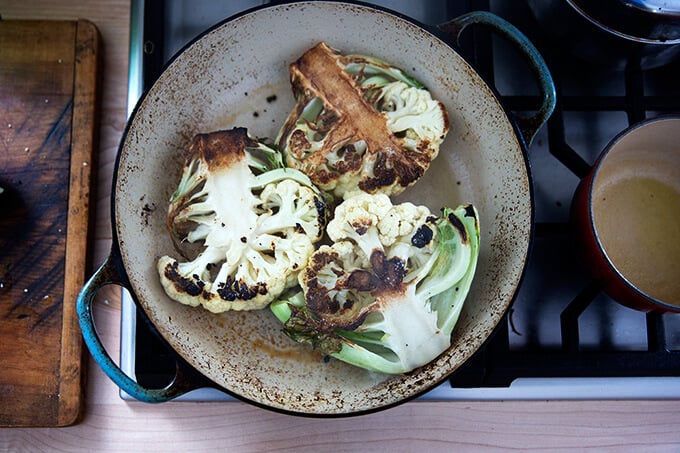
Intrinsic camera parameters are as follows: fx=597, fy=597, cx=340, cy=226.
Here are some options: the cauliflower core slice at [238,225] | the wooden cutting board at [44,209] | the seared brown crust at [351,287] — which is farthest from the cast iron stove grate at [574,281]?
the wooden cutting board at [44,209]

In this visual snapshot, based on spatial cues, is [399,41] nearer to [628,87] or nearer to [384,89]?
[384,89]

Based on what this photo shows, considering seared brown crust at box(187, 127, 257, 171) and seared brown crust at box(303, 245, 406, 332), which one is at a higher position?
seared brown crust at box(187, 127, 257, 171)

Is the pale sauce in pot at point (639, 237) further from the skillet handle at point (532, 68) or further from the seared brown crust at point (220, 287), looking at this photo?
the seared brown crust at point (220, 287)

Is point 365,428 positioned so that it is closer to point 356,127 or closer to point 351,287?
point 351,287

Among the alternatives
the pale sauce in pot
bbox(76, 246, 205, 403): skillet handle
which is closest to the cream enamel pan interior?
bbox(76, 246, 205, 403): skillet handle

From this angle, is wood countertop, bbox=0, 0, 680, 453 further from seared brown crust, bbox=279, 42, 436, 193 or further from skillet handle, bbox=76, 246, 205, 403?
seared brown crust, bbox=279, 42, 436, 193
